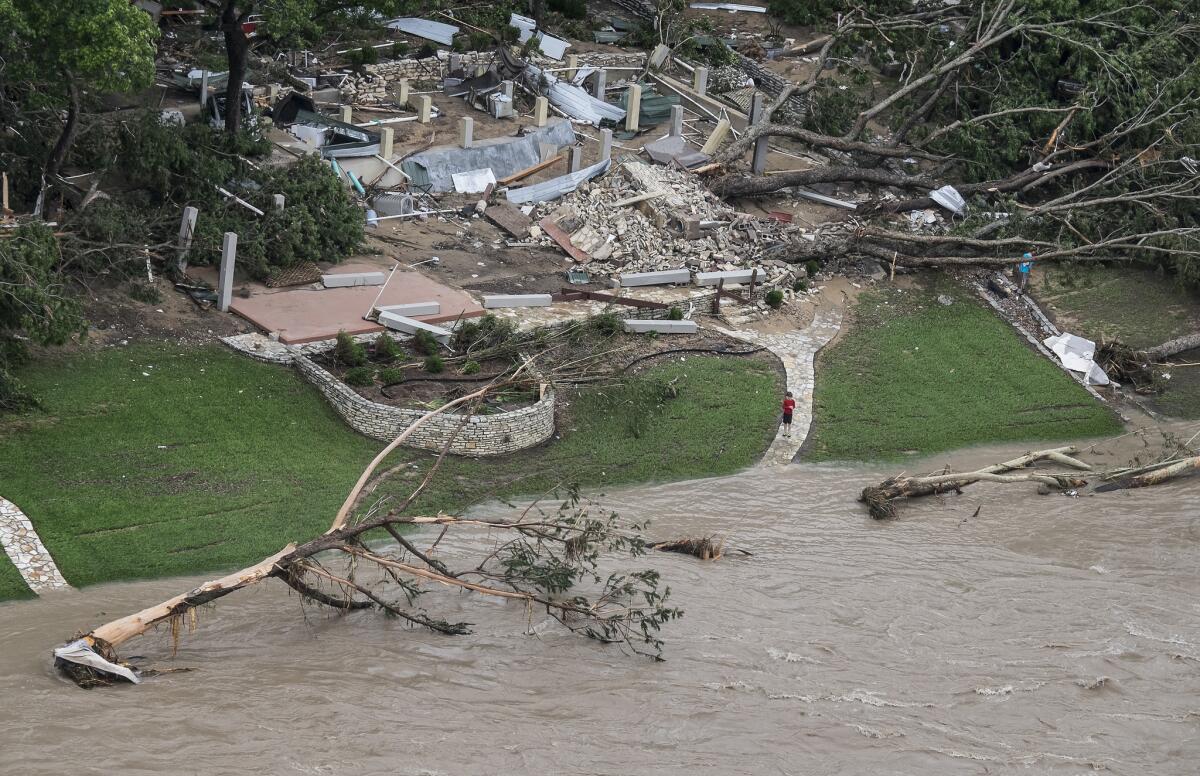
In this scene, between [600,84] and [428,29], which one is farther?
[428,29]

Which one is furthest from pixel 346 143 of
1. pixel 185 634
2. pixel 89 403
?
pixel 185 634

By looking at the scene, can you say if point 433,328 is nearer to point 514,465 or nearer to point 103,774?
point 514,465

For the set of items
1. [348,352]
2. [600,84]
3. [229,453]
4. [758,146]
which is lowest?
[229,453]

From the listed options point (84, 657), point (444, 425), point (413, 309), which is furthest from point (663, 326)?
point (84, 657)

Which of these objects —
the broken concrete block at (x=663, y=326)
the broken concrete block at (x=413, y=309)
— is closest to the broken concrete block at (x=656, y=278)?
the broken concrete block at (x=663, y=326)

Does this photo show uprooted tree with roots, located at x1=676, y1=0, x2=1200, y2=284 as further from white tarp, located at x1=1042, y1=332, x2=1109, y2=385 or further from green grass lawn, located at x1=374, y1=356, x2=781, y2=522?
green grass lawn, located at x1=374, y1=356, x2=781, y2=522

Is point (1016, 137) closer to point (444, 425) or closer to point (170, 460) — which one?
point (444, 425)

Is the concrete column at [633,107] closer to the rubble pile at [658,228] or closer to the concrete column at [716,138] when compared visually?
the concrete column at [716,138]
